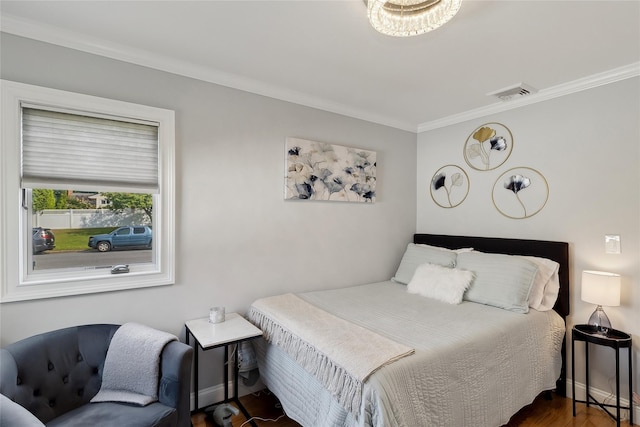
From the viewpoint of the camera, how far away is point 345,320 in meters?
2.07

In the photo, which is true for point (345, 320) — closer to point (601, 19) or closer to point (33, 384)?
point (33, 384)

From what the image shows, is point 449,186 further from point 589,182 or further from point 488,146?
point 589,182

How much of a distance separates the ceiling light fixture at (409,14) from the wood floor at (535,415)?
2.44 m

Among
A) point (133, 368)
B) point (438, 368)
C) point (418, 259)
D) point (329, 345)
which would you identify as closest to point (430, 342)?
point (438, 368)

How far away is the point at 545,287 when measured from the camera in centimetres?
244

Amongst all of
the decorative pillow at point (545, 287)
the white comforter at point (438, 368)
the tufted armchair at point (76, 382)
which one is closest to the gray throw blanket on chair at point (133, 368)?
the tufted armchair at point (76, 382)

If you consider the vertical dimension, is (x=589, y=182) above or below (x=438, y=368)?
above

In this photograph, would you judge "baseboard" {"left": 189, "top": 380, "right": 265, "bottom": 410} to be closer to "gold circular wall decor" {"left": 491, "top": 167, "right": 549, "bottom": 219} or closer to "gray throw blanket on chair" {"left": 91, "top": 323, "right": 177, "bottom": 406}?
"gray throw blanket on chair" {"left": 91, "top": 323, "right": 177, "bottom": 406}

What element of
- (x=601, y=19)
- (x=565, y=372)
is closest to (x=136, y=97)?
(x=601, y=19)

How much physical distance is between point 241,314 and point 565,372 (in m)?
2.60

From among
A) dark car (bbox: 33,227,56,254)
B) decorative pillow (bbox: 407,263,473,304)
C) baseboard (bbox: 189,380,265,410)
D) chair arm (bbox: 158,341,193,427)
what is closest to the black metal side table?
decorative pillow (bbox: 407,263,473,304)

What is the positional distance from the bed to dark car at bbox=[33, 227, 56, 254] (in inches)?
52.8

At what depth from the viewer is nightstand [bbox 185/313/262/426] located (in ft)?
6.22

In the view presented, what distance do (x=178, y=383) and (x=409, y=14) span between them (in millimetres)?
2095
